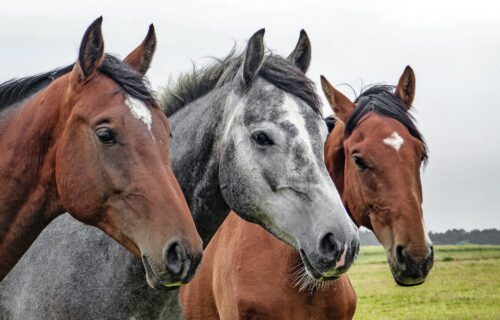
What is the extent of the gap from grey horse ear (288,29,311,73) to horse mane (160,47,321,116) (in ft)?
1.38

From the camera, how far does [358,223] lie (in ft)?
23.9

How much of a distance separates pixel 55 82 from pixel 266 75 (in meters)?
1.71

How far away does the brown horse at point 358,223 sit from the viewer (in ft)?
21.7

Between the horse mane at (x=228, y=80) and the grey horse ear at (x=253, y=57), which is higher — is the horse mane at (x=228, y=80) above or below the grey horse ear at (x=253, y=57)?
below

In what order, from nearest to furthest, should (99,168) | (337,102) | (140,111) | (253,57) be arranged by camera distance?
(99,168)
(140,111)
(253,57)
(337,102)

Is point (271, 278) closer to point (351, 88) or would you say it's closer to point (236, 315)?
point (236, 315)

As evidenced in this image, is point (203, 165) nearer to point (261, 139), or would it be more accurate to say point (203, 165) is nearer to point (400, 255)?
point (261, 139)

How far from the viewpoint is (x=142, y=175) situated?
14.4 feet

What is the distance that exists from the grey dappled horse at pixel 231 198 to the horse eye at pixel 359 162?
1489mm

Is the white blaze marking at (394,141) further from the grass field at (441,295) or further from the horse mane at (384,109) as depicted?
the grass field at (441,295)

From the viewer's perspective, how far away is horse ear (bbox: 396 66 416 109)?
8031mm

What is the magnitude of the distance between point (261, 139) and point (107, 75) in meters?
1.28

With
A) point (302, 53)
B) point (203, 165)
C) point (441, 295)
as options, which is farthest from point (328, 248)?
point (441, 295)

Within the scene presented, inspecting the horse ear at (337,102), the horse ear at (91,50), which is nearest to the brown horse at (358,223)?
the horse ear at (337,102)
